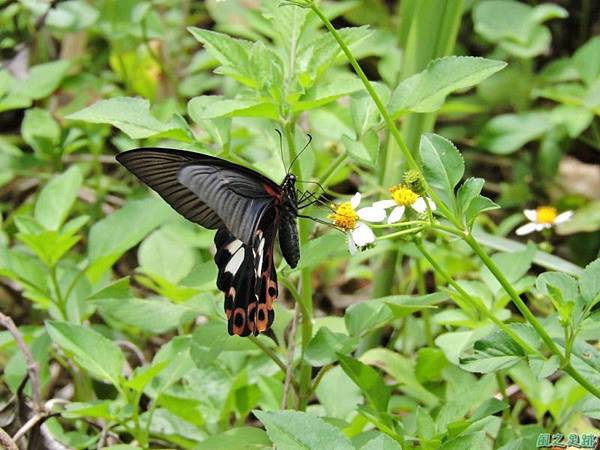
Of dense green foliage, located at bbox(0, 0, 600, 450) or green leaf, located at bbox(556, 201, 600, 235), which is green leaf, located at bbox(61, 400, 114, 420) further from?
green leaf, located at bbox(556, 201, 600, 235)

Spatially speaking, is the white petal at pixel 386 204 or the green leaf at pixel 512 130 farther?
the green leaf at pixel 512 130

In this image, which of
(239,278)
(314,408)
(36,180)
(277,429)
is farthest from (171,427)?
(36,180)

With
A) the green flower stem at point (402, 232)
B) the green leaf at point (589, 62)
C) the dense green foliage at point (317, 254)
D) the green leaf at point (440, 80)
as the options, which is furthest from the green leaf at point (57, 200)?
the green leaf at point (589, 62)

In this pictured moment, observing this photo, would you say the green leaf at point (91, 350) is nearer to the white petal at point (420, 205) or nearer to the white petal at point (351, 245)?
the white petal at point (351, 245)

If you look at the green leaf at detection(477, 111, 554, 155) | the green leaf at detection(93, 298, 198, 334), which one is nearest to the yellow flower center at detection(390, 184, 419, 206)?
the green leaf at detection(93, 298, 198, 334)

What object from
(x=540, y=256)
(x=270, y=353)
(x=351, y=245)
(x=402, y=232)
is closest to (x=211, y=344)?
(x=270, y=353)

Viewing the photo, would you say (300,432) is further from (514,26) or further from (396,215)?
(514,26)
